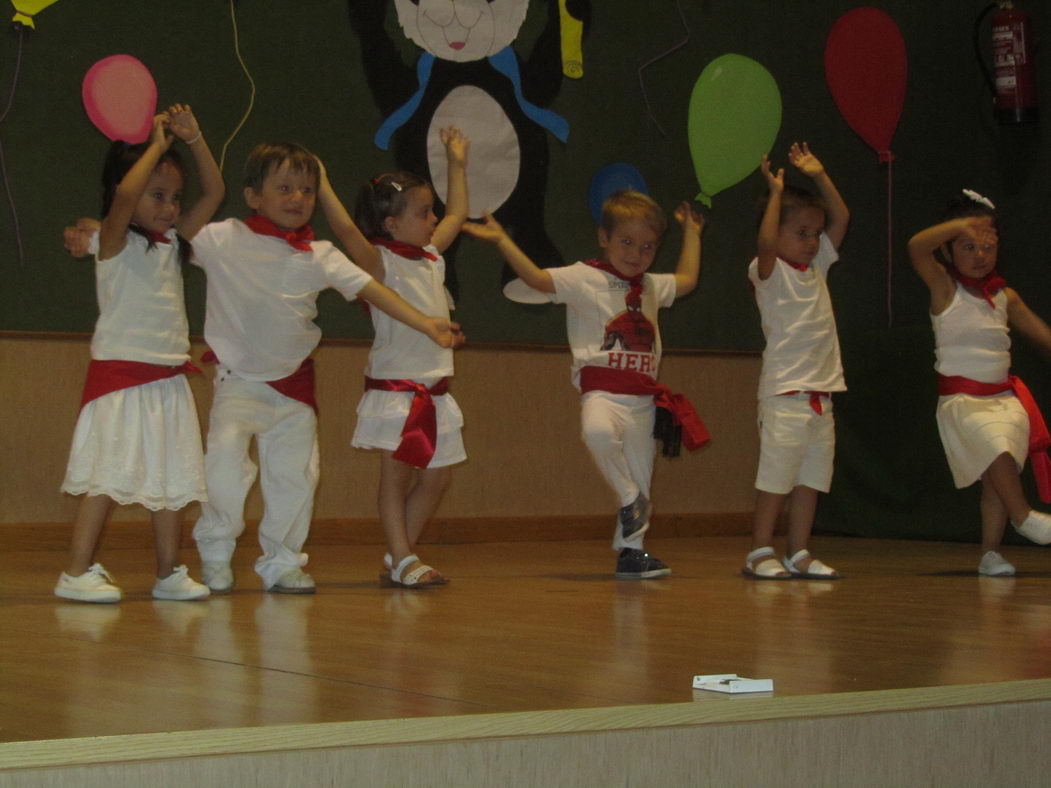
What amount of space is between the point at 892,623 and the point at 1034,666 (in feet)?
2.20

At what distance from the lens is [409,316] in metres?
3.76

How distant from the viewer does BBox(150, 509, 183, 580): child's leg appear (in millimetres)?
3612

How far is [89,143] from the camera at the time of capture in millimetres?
5098

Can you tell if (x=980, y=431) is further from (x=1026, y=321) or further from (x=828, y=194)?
(x=828, y=194)

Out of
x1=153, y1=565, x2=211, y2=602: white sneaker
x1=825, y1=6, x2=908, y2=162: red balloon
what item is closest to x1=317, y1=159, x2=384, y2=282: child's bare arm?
x1=153, y1=565, x2=211, y2=602: white sneaker

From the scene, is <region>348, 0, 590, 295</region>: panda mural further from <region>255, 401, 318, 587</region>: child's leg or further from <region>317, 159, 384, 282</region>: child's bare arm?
<region>255, 401, 318, 587</region>: child's leg

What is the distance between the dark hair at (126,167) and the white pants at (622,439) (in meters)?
1.32

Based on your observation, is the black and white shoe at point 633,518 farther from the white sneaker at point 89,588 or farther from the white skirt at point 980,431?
the white sneaker at point 89,588

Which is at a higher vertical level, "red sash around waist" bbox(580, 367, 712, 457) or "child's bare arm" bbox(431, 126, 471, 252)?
"child's bare arm" bbox(431, 126, 471, 252)

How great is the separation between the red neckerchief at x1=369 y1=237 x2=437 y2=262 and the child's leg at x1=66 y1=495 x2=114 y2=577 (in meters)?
1.14

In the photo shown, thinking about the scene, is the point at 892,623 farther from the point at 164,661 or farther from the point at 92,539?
the point at 92,539

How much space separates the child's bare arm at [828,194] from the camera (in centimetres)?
455

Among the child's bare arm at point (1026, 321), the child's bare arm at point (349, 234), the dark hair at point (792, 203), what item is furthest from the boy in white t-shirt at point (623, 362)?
the child's bare arm at point (1026, 321)

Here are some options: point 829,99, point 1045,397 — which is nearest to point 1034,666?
point 1045,397
